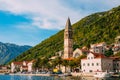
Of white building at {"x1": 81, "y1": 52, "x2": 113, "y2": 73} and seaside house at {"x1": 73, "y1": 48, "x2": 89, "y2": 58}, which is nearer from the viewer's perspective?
white building at {"x1": 81, "y1": 52, "x2": 113, "y2": 73}

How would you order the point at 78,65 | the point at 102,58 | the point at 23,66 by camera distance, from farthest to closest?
the point at 23,66 → the point at 78,65 → the point at 102,58

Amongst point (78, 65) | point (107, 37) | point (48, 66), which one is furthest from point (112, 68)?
point (107, 37)

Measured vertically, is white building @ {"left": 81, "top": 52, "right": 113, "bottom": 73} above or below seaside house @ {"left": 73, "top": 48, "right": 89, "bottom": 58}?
below

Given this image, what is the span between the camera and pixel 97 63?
107 metres

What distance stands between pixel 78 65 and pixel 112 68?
17011 mm

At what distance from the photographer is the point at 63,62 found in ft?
411

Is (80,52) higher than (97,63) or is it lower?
higher

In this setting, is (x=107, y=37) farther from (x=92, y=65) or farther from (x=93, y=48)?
(x=92, y=65)

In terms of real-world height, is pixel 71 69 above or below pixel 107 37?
below

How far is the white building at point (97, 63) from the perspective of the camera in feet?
347

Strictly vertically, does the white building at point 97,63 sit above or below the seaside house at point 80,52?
below

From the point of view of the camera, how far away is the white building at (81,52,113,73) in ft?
347

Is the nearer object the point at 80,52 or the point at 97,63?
the point at 97,63

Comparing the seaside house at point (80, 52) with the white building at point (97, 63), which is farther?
the seaside house at point (80, 52)
